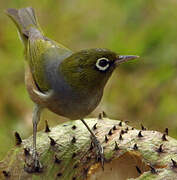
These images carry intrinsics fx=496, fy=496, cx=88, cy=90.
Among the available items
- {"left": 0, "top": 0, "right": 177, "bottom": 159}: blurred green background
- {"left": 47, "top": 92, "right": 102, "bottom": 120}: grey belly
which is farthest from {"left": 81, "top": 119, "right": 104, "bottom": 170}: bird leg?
{"left": 0, "top": 0, "right": 177, "bottom": 159}: blurred green background

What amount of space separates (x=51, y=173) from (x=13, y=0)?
486 centimetres

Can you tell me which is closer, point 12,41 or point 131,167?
point 131,167

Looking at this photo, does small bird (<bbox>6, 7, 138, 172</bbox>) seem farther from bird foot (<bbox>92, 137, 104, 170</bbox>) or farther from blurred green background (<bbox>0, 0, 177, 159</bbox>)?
blurred green background (<bbox>0, 0, 177, 159</bbox>)

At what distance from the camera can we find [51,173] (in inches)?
141

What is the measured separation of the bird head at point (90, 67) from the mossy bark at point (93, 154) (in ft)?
1.14

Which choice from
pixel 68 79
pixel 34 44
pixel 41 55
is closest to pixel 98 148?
pixel 68 79

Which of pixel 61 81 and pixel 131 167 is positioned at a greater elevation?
pixel 61 81

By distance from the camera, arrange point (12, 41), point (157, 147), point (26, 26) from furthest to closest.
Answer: point (12, 41) < point (26, 26) < point (157, 147)

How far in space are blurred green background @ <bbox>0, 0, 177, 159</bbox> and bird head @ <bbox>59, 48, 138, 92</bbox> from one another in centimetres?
182

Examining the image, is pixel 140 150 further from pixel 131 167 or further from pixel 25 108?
pixel 25 108

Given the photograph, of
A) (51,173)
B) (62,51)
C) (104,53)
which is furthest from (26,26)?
(51,173)

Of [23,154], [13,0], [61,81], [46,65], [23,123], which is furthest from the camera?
[13,0]

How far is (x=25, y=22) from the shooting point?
5.78 meters

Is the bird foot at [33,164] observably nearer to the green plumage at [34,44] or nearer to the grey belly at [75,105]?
the grey belly at [75,105]
